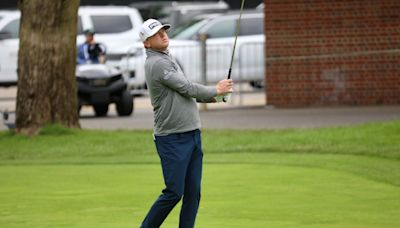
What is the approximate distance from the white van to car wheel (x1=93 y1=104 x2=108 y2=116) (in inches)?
218

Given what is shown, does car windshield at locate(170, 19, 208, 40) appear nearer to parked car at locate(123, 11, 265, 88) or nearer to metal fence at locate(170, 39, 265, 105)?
parked car at locate(123, 11, 265, 88)

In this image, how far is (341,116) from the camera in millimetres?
22406

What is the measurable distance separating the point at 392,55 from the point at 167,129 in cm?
1521

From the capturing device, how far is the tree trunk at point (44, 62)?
19.3 metres

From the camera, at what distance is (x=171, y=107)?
9555 millimetres

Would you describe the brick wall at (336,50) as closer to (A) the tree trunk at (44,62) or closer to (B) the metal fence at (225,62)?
(B) the metal fence at (225,62)

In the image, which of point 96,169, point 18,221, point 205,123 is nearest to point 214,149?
point 96,169

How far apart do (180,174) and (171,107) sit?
0.51 metres

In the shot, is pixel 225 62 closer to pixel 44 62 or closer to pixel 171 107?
pixel 44 62

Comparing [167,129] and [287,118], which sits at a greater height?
[167,129]

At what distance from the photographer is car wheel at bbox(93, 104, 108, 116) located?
81.6 ft

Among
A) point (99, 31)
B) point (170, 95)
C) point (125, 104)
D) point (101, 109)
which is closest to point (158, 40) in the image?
point (170, 95)

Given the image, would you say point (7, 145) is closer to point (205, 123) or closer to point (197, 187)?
point (205, 123)

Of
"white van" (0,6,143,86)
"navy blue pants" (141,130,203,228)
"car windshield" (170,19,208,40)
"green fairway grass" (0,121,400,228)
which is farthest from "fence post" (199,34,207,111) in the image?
"navy blue pants" (141,130,203,228)
